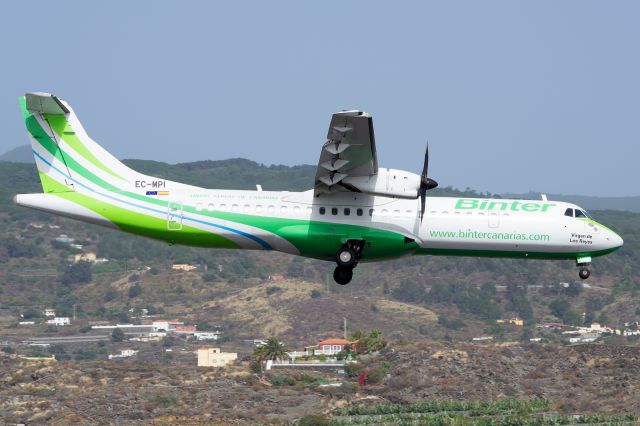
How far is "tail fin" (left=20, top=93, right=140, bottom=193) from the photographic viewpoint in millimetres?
41531

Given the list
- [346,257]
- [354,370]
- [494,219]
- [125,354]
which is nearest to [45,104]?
[346,257]

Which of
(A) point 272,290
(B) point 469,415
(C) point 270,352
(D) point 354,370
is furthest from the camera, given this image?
(A) point 272,290

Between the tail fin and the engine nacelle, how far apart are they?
357 inches

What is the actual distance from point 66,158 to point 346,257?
1162cm

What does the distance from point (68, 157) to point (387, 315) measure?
131619mm

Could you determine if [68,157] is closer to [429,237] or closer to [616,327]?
[429,237]

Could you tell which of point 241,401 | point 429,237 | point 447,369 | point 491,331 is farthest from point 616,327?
point 429,237

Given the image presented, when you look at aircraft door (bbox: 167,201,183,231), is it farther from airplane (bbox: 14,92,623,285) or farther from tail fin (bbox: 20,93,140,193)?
tail fin (bbox: 20,93,140,193)

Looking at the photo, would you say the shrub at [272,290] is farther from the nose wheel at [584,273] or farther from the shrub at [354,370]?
the nose wheel at [584,273]

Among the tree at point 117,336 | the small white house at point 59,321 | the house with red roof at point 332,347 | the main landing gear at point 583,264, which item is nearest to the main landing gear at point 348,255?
the main landing gear at point 583,264

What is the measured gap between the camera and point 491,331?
177m

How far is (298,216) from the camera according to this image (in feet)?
133

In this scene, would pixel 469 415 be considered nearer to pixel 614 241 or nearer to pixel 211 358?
pixel 614 241

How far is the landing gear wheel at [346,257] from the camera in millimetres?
40219
